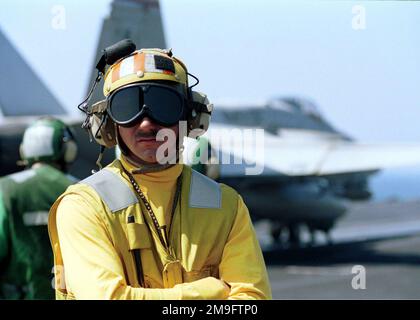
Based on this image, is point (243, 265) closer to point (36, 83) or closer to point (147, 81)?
point (147, 81)

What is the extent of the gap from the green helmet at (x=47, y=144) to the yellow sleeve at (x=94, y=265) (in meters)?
2.32

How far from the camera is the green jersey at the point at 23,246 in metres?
4.01

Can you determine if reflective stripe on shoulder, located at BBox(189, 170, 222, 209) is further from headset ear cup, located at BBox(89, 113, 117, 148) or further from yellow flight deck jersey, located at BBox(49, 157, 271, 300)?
headset ear cup, located at BBox(89, 113, 117, 148)

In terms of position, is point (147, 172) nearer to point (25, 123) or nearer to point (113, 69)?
point (113, 69)

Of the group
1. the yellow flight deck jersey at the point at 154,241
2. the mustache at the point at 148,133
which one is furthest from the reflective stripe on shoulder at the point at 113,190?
the mustache at the point at 148,133

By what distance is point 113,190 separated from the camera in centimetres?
219

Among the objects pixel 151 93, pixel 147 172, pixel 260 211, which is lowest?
pixel 260 211

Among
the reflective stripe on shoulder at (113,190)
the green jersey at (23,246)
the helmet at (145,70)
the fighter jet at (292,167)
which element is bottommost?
the fighter jet at (292,167)

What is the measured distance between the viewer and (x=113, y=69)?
227 cm

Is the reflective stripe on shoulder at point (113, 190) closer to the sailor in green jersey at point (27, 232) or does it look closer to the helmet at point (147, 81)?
the helmet at point (147, 81)

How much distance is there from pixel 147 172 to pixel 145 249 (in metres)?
0.24

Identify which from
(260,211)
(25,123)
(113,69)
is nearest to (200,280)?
(113,69)

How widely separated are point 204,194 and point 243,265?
0.84 feet

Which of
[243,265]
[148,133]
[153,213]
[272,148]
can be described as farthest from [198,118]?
[272,148]
